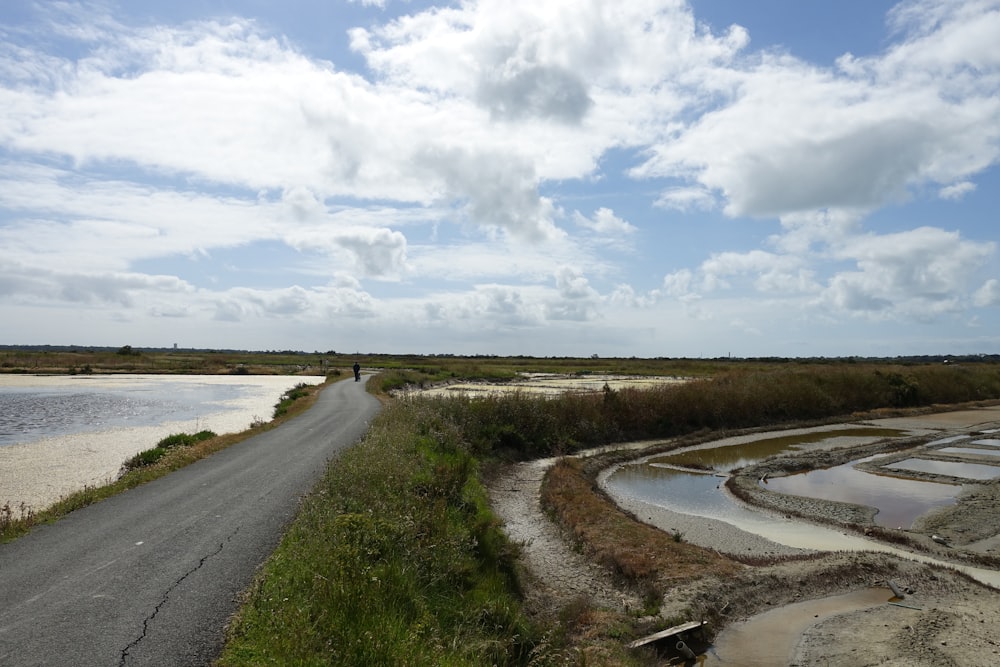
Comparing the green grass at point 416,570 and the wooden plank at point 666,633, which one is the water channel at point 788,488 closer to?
the green grass at point 416,570

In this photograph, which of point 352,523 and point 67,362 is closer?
point 352,523

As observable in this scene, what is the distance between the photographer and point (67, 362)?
104 metres

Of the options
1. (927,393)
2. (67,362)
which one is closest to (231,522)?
(927,393)

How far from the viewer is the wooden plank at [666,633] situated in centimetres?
1070

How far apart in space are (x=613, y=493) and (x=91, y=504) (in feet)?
52.3

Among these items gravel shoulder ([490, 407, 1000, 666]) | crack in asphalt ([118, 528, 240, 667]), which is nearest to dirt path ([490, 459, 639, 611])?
gravel shoulder ([490, 407, 1000, 666])

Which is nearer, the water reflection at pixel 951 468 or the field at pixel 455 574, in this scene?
the field at pixel 455 574

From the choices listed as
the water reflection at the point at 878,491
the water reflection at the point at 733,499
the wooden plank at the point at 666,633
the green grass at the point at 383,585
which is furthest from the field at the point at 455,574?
the water reflection at the point at 878,491

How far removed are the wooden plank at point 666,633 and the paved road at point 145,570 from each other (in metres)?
6.17

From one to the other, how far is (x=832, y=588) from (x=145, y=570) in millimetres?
12598

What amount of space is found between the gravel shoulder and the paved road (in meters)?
5.80

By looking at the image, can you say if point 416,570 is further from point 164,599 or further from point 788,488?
point 788,488

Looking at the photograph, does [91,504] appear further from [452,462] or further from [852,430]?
[852,430]

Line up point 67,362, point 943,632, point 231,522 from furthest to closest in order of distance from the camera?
1. point 67,362
2. point 231,522
3. point 943,632
